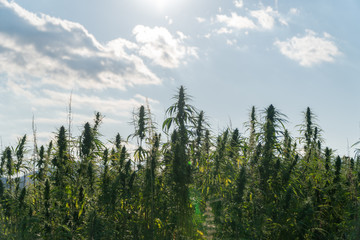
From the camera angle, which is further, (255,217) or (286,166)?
(286,166)

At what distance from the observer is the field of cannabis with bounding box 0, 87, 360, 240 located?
20.2ft

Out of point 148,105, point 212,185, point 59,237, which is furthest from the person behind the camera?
point 212,185

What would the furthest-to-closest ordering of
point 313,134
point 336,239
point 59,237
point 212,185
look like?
point 313,134 < point 212,185 < point 336,239 < point 59,237

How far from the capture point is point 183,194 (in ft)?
20.2

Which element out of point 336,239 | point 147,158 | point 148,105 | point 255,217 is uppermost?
point 148,105

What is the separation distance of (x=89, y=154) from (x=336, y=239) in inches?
209

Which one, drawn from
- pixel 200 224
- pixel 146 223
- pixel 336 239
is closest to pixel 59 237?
pixel 146 223

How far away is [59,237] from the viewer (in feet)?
20.1

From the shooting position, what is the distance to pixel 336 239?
262 inches

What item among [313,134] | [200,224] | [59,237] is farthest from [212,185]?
[313,134]

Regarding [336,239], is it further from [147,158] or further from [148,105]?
[148,105]

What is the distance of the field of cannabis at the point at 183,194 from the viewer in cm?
616

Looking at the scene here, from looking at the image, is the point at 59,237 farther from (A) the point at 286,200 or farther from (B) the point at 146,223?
(A) the point at 286,200

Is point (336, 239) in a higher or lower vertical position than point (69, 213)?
lower
